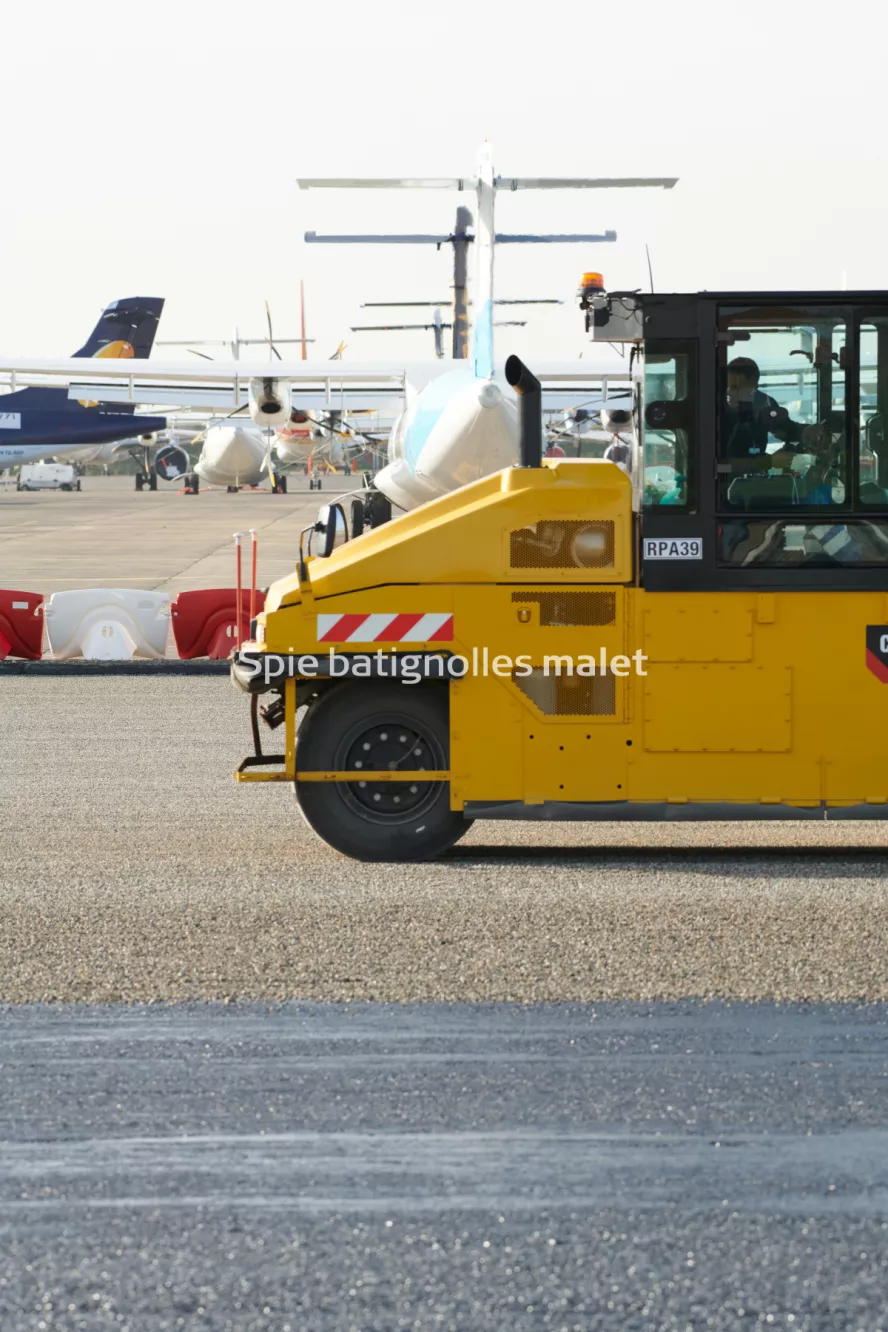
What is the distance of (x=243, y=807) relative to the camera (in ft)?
31.8

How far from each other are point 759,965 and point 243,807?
418 cm

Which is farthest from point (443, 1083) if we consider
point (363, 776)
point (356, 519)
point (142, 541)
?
point (142, 541)

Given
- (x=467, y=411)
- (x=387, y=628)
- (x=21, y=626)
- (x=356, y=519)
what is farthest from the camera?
(x=467, y=411)

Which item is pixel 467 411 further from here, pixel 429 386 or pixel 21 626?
pixel 21 626

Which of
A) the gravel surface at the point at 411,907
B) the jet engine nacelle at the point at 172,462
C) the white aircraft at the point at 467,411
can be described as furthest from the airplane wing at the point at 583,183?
the jet engine nacelle at the point at 172,462

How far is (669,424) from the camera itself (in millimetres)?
7684

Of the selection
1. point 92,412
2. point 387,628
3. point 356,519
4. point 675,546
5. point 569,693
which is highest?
point 92,412

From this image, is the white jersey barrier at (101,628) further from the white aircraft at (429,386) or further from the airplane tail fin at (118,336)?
the airplane tail fin at (118,336)

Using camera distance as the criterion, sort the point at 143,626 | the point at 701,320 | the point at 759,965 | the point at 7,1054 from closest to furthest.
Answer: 1. the point at 7,1054
2. the point at 759,965
3. the point at 701,320
4. the point at 143,626

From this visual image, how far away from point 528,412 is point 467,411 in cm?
1636

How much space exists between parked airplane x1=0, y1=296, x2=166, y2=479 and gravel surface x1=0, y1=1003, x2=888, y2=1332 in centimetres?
6054

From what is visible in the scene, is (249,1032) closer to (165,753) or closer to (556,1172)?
(556,1172)

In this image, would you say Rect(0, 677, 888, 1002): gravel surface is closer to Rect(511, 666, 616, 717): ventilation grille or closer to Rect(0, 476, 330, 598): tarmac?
Rect(511, 666, 616, 717): ventilation grille

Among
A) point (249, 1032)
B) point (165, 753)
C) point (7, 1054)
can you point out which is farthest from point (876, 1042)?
point (165, 753)
